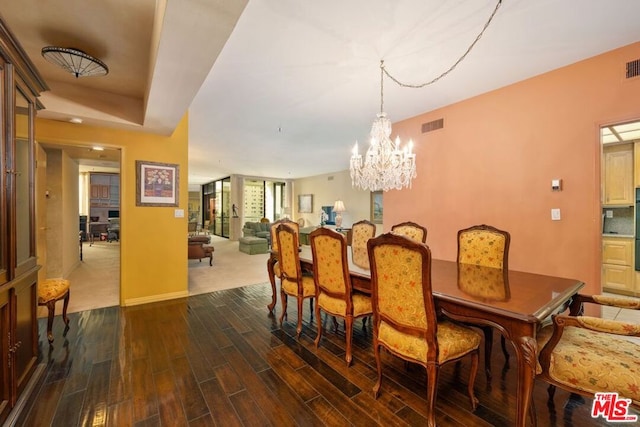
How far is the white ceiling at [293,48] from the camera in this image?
1822mm

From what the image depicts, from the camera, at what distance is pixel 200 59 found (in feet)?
6.05

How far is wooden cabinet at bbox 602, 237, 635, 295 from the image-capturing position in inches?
150

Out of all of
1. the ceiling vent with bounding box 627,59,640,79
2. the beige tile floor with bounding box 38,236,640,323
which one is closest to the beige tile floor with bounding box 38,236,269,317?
the beige tile floor with bounding box 38,236,640,323

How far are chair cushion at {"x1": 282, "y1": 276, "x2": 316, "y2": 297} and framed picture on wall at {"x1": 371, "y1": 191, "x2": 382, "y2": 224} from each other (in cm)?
576

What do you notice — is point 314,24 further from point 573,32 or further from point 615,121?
point 615,121

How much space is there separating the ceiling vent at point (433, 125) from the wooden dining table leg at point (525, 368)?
3.20 m

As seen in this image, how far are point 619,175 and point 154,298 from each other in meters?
7.17

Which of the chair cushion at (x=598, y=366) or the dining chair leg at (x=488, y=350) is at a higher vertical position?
the chair cushion at (x=598, y=366)

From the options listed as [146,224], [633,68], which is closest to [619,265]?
[633,68]

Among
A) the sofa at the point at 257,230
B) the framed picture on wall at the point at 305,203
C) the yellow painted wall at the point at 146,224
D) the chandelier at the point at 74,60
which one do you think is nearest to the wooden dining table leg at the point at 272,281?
the yellow painted wall at the point at 146,224

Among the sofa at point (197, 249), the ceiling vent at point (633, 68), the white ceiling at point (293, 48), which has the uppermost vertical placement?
the white ceiling at point (293, 48)

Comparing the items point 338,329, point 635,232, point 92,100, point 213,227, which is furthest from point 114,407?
point 213,227

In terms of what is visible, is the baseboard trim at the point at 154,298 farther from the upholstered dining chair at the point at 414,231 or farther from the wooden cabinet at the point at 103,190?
the wooden cabinet at the point at 103,190

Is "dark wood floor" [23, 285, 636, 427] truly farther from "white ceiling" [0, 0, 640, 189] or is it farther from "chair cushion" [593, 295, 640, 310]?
"white ceiling" [0, 0, 640, 189]
